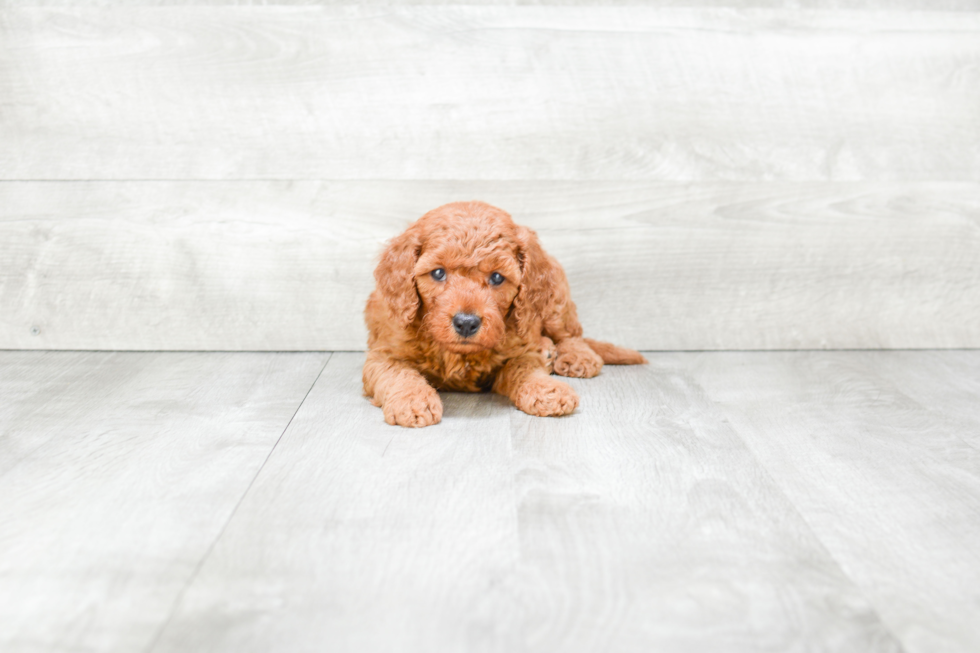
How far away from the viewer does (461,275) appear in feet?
6.47

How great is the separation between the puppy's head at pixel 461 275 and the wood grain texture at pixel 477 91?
0.67m

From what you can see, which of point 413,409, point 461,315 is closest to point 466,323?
point 461,315

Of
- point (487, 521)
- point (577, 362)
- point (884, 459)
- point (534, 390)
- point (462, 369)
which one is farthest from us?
point (577, 362)

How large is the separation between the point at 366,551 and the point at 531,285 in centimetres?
95

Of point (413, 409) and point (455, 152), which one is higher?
point (455, 152)

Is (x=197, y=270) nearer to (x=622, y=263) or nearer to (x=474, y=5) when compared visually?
(x=474, y=5)

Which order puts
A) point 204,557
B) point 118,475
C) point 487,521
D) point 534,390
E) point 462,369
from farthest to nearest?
point 462,369
point 534,390
point 118,475
point 487,521
point 204,557

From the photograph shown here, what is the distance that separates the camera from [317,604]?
115cm

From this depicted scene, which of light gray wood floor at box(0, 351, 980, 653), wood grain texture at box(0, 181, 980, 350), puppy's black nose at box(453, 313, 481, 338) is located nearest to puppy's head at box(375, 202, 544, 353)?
puppy's black nose at box(453, 313, 481, 338)

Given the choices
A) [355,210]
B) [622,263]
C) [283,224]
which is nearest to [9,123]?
[283,224]

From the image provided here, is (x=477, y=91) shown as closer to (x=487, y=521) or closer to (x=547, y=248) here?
(x=547, y=248)

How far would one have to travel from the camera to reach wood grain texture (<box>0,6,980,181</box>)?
2545 millimetres

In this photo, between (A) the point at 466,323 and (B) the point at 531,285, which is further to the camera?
(B) the point at 531,285

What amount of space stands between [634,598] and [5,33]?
265 centimetres
